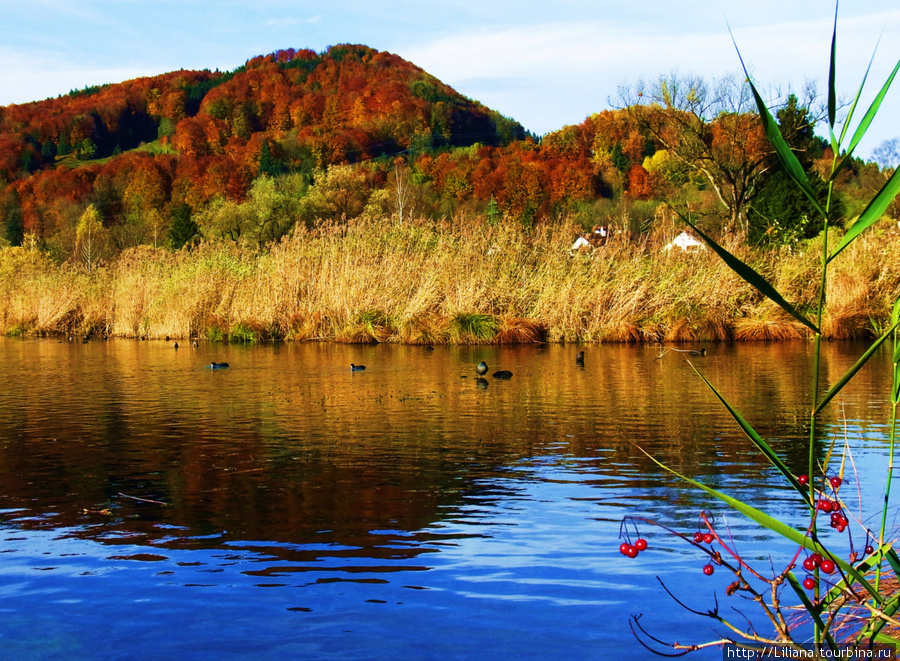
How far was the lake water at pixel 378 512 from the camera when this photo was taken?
4039 millimetres

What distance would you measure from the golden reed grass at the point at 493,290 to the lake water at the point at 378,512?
30.4 ft

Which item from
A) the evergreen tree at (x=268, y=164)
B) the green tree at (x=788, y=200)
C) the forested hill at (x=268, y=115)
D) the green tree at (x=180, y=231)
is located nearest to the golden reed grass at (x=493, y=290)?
the green tree at (x=788, y=200)

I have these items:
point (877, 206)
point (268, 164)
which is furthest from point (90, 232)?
point (877, 206)

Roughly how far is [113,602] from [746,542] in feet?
11.0

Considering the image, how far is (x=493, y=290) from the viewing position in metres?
22.9

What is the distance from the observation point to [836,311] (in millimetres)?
22438

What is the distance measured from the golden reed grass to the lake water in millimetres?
9269

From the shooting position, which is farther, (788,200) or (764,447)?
(788,200)

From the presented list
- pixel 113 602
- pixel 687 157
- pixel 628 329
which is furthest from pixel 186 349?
pixel 687 157

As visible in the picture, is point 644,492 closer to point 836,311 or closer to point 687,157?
point 836,311

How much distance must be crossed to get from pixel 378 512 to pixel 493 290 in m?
17.1

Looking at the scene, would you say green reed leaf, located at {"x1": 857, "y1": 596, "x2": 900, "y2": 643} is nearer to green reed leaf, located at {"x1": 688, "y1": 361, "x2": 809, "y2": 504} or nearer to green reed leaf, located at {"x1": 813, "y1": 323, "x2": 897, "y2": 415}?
green reed leaf, located at {"x1": 688, "y1": 361, "x2": 809, "y2": 504}

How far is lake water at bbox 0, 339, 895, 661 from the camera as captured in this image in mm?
4039

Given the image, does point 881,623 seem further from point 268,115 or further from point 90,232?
point 268,115
